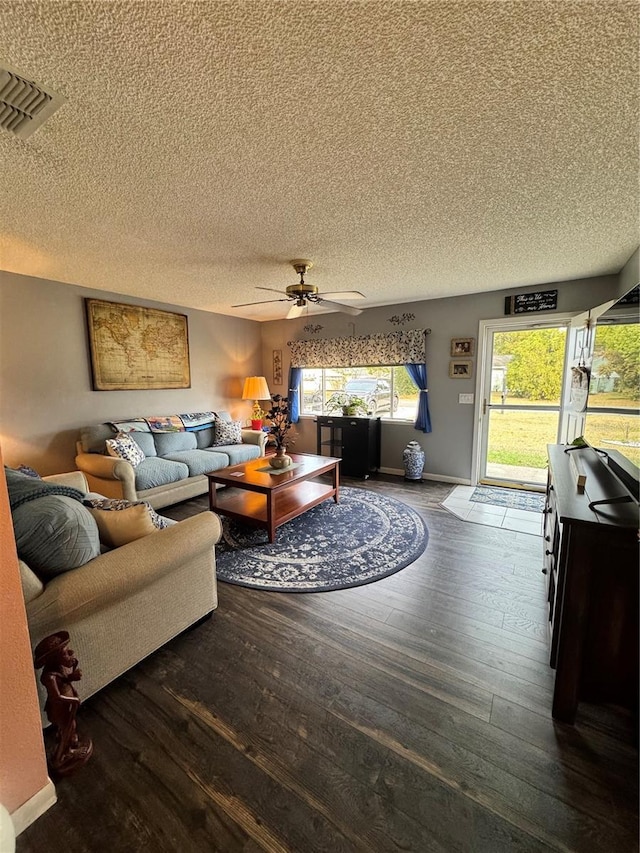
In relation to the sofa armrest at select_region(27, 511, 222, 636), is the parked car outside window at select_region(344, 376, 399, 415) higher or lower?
higher

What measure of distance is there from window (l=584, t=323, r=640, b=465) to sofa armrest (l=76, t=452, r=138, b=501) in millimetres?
3663

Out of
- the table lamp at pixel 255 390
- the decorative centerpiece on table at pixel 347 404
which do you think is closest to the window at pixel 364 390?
the decorative centerpiece on table at pixel 347 404

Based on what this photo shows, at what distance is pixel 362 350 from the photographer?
5.06 m

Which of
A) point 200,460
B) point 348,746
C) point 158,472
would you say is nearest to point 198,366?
point 200,460

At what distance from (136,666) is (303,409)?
458 centimetres

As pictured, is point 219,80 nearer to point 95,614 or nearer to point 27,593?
point 27,593

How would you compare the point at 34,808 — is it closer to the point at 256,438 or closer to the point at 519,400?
the point at 256,438

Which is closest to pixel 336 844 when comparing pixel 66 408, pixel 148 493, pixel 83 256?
pixel 148 493

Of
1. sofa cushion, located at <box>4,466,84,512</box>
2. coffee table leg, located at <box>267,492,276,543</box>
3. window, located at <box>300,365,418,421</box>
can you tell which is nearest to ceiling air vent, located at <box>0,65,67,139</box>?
sofa cushion, located at <box>4,466,84,512</box>

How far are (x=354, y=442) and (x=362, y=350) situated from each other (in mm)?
1368

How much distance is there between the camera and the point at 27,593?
1.28 m

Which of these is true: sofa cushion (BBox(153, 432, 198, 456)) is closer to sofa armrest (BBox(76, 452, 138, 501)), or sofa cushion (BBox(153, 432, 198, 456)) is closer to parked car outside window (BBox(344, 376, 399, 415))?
sofa armrest (BBox(76, 452, 138, 501))

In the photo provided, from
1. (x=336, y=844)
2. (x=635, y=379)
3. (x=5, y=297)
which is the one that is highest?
(x=5, y=297)

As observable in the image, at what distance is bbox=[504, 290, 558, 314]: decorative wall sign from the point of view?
3775 millimetres
